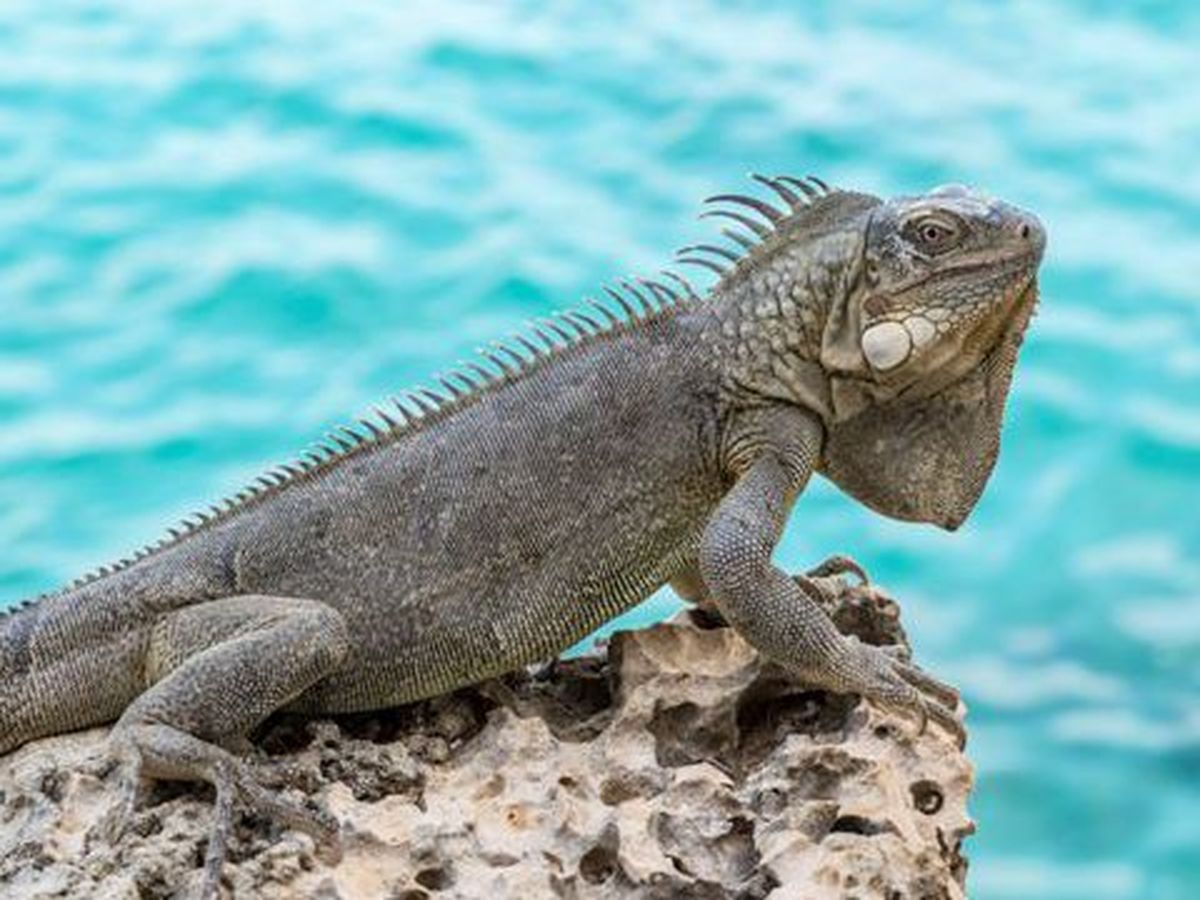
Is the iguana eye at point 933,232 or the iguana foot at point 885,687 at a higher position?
the iguana eye at point 933,232

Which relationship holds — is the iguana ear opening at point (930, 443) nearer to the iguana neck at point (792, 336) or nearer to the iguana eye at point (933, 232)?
the iguana neck at point (792, 336)

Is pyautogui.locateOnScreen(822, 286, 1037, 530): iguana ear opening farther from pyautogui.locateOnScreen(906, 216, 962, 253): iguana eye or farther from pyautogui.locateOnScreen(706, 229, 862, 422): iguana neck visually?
pyautogui.locateOnScreen(906, 216, 962, 253): iguana eye

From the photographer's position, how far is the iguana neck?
3.64 meters

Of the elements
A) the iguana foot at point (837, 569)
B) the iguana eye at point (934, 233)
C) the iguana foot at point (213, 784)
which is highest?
the iguana eye at point (934, 233)

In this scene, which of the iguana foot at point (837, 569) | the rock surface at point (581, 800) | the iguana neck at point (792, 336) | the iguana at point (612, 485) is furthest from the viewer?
the iguana foot at point (837, 569)

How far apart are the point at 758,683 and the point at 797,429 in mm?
473

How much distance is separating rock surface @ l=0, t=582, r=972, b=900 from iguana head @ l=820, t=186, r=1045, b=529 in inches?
18.2

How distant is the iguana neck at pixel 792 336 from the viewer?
3637mm

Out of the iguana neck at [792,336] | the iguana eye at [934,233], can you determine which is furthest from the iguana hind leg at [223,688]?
the iguana eye at [934,233]

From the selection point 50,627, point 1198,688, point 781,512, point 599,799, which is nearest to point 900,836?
point 599,799

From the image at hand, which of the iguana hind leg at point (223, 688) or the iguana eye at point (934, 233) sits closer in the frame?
the iguana hind leg at point (223, 688)

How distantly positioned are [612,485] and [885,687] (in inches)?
25.2

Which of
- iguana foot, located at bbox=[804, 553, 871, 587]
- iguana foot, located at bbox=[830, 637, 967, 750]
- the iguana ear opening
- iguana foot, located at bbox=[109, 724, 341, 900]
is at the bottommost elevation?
iguana foot, located at bbox=[109, 724, 341, 900]

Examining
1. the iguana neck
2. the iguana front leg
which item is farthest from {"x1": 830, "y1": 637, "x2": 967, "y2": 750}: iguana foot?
the iguana neck
